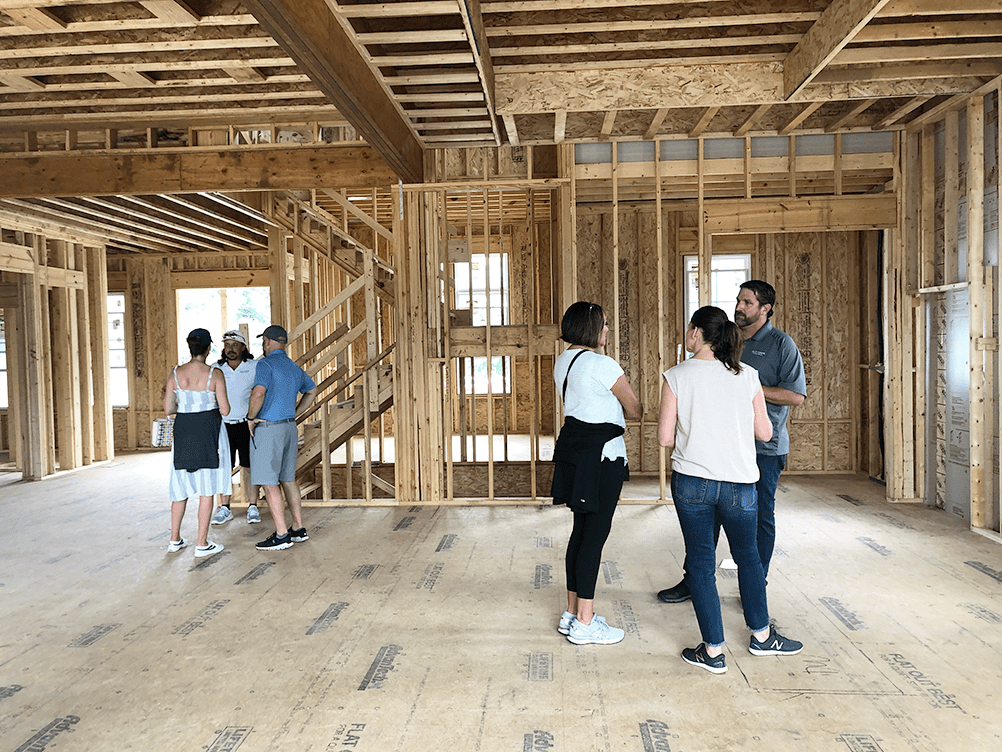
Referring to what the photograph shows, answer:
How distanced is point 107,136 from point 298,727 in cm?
599

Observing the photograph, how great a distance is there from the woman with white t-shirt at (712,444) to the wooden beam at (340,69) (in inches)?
91.2

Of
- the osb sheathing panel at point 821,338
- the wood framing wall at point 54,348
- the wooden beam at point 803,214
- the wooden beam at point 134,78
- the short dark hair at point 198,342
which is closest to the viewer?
the short dark hair at point 198,342

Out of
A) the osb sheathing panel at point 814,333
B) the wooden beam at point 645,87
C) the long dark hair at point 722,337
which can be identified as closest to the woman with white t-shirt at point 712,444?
the long dark hair at point 722,337

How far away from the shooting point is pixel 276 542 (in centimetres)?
563

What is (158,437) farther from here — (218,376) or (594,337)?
(594,337)

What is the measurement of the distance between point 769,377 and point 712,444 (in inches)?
41.1

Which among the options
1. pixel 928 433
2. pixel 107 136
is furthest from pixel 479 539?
pixel 107 136

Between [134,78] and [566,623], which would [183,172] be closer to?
[134,78]

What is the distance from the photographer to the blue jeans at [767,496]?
3926mm

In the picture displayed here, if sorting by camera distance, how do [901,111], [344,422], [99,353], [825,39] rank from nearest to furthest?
[825,39] < [901,111] < [344,422] < [99,353]

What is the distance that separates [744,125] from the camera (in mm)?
6637

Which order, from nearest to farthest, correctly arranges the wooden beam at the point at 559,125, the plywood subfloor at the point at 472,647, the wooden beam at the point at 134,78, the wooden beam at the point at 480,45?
1. the plywood subfloor at the point at 472,647
2. the wooden beam at the point at 480,45
3. the wooden beam at the point at 134,78
4. the wooden beam at the point at 559,125

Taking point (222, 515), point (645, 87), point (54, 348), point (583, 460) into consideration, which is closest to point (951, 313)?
point (645, 87)

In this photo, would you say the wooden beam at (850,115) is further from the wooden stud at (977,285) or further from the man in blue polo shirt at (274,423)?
the man in blue polo shirt at (274,423)
